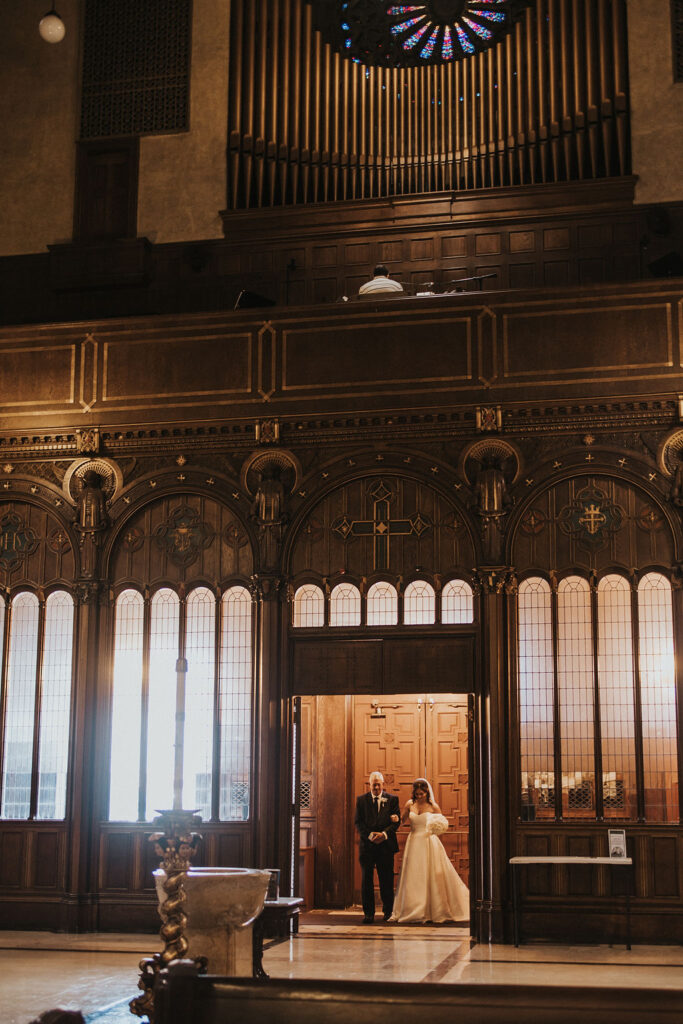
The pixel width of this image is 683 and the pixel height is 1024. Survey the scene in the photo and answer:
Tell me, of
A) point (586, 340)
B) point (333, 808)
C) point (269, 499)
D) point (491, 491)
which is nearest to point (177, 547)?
point (269, 499)

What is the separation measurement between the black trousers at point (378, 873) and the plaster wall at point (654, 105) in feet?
23.5

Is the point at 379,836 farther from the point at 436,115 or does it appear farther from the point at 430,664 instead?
the point at 436,115

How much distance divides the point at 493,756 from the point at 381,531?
2.32 metres

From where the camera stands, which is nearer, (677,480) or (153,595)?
(677,480)

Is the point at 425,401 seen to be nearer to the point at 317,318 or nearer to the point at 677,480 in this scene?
the point at 317,318

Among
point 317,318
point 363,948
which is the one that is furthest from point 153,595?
point 363,948

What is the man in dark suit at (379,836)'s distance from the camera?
1356cm

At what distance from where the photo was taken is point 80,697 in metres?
12.6

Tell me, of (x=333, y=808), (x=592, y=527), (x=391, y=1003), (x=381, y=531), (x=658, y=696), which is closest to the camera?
(x=391, y=1003)

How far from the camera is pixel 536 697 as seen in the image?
11836 mm

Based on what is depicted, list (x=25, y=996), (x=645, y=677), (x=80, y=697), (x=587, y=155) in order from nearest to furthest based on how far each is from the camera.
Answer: (x=25, y=996), (x=645, y=677), (x=80, y=697), (x=587, y=155)

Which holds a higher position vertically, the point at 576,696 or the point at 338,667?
the point at 338,667

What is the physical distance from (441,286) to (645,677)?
4679 mm

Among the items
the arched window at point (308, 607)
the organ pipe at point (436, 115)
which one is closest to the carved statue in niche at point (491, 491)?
the arched window at point (308, 607)
